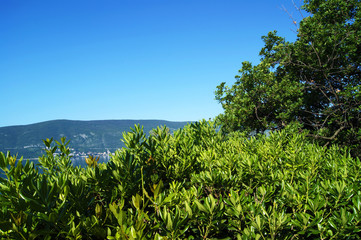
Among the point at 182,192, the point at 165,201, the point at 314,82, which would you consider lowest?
the point at 182,192

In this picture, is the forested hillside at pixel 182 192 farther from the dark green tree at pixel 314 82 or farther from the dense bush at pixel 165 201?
the dark green tree at pixel 314 82

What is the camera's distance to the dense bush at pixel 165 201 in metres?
1.49

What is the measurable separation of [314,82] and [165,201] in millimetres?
11801

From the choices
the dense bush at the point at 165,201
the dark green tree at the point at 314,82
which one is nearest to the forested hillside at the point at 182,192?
the dense bush at the point at 165,201

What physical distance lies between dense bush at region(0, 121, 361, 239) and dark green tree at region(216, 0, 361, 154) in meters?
7.25

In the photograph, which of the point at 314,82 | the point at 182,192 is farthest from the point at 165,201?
the point at 314,82

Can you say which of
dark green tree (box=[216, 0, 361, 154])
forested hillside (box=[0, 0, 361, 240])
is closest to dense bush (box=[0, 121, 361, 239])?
forested hillside (box=[0, 0, 361, 240])

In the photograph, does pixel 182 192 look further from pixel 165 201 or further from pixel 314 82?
pixel 314 82

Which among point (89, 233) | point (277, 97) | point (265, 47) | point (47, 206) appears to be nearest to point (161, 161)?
point (89, 233)

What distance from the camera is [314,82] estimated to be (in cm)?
1118

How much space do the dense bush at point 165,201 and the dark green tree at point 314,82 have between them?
725cm

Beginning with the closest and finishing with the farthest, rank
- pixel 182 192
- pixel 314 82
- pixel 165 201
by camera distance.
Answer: pixel 165 201, pixel 182 192, pixel 314 82

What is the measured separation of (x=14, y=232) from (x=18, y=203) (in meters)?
0.18

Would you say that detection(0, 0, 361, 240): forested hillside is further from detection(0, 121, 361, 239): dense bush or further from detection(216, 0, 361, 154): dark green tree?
detection(216, 0, 361, 154): dark green tree
